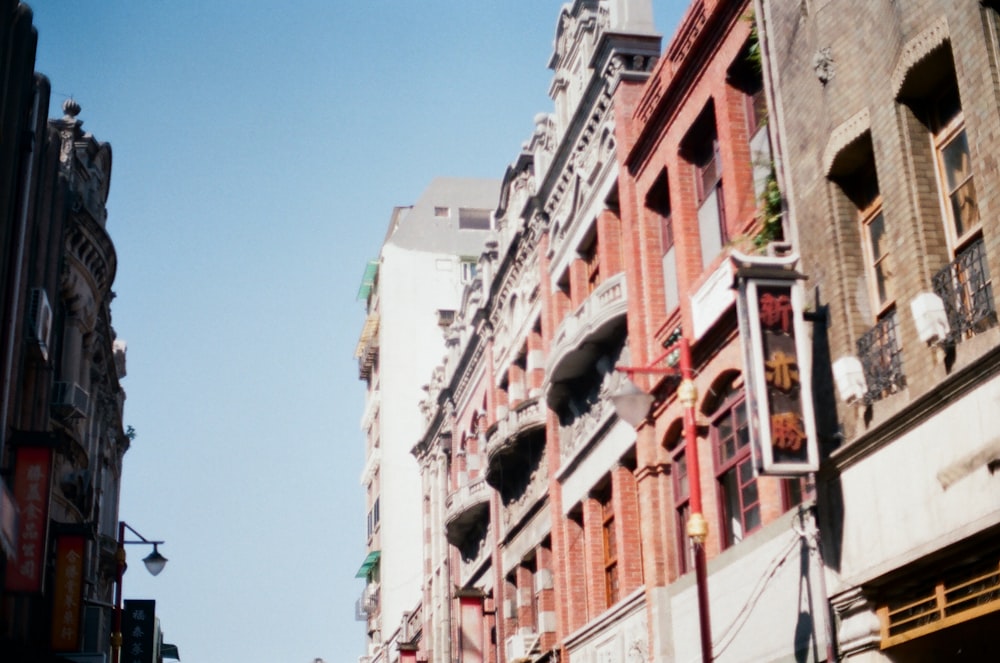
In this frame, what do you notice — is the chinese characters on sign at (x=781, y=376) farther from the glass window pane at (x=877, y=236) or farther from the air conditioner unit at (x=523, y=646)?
the air conditioner unit at (x=523, y=646)

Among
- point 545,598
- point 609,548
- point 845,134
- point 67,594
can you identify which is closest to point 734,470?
point 845,134

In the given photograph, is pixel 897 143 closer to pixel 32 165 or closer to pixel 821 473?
pixel 821 473

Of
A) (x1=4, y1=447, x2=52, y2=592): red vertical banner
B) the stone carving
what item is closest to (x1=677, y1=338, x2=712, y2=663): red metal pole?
the stone carving

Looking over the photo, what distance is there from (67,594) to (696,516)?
762 inches

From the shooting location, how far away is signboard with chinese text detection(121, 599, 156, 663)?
4228 centimetres

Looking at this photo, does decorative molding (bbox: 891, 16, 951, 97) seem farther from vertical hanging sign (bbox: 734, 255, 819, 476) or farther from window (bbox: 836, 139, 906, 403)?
vertical hanging sign (bbox: 734, 255, 819, 476)

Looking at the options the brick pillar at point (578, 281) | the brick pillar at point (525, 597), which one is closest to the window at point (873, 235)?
the brick pillar at point (578, 281)

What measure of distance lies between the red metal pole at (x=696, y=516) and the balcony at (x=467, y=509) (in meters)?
22.2

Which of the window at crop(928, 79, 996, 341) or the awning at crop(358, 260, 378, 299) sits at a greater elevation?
the awning at crop(358, 260, 378, 299)

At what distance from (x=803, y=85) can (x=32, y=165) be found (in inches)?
811

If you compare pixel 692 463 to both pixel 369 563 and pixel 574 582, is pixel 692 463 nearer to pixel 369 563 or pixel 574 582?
pixel 574 582

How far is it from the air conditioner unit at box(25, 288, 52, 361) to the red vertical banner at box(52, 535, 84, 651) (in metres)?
4.72

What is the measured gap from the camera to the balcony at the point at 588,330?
28156mm

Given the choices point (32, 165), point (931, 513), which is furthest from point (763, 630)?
point (32, 165)
